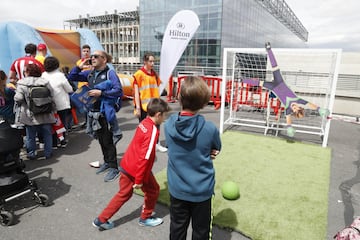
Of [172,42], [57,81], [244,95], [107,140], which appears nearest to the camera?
[107,140]

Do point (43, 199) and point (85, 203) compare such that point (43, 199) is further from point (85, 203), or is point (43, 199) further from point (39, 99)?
point (39, 99)

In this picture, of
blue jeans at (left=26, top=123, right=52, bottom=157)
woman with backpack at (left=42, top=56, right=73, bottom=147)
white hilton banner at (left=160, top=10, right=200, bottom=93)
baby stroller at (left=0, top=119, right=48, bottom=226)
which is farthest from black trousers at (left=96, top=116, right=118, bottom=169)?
white hilton banner at (left=160, top=10, right=200, bottom=93)

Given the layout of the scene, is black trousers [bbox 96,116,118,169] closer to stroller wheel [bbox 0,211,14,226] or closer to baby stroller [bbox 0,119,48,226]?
baby stroller [bbox 0,119,48,226]

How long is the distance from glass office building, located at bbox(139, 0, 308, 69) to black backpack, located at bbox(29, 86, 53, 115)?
25224 millimetres

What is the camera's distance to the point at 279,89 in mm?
5520

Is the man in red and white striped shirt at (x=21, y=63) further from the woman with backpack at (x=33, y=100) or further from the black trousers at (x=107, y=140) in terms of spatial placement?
the black trousers at (x=107, y=140)

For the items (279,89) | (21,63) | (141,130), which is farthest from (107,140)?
(279,89)

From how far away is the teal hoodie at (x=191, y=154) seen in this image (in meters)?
1.73

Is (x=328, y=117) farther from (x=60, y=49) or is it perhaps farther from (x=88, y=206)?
(x=60, y=49)

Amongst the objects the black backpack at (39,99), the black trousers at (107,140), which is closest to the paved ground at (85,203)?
the black trousers at (107,140)

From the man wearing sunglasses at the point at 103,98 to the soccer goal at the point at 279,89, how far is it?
3230 mm

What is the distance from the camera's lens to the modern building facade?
56.2 m

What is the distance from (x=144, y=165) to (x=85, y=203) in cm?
149

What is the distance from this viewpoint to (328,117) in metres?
5.26
